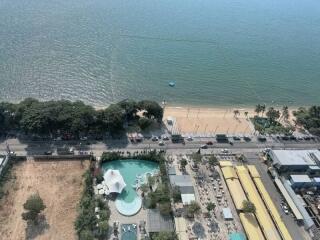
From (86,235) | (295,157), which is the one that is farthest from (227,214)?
(86,235)

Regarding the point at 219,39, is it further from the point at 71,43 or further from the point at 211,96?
the point at 71,43

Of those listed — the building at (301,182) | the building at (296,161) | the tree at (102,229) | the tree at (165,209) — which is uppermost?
the building at (296,161)

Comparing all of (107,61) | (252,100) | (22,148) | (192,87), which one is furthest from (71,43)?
(252,100)

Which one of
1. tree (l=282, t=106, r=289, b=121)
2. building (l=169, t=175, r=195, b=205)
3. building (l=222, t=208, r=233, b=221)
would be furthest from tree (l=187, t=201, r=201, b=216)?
tree (l=282, t=106, r=289, b=121)

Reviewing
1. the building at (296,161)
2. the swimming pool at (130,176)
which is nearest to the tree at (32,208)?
the swimming pool at (130,176)

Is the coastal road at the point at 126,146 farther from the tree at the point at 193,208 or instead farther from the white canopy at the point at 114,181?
the tree at the point at 193,208

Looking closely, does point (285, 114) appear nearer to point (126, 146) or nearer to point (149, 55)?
point (126, 146)
